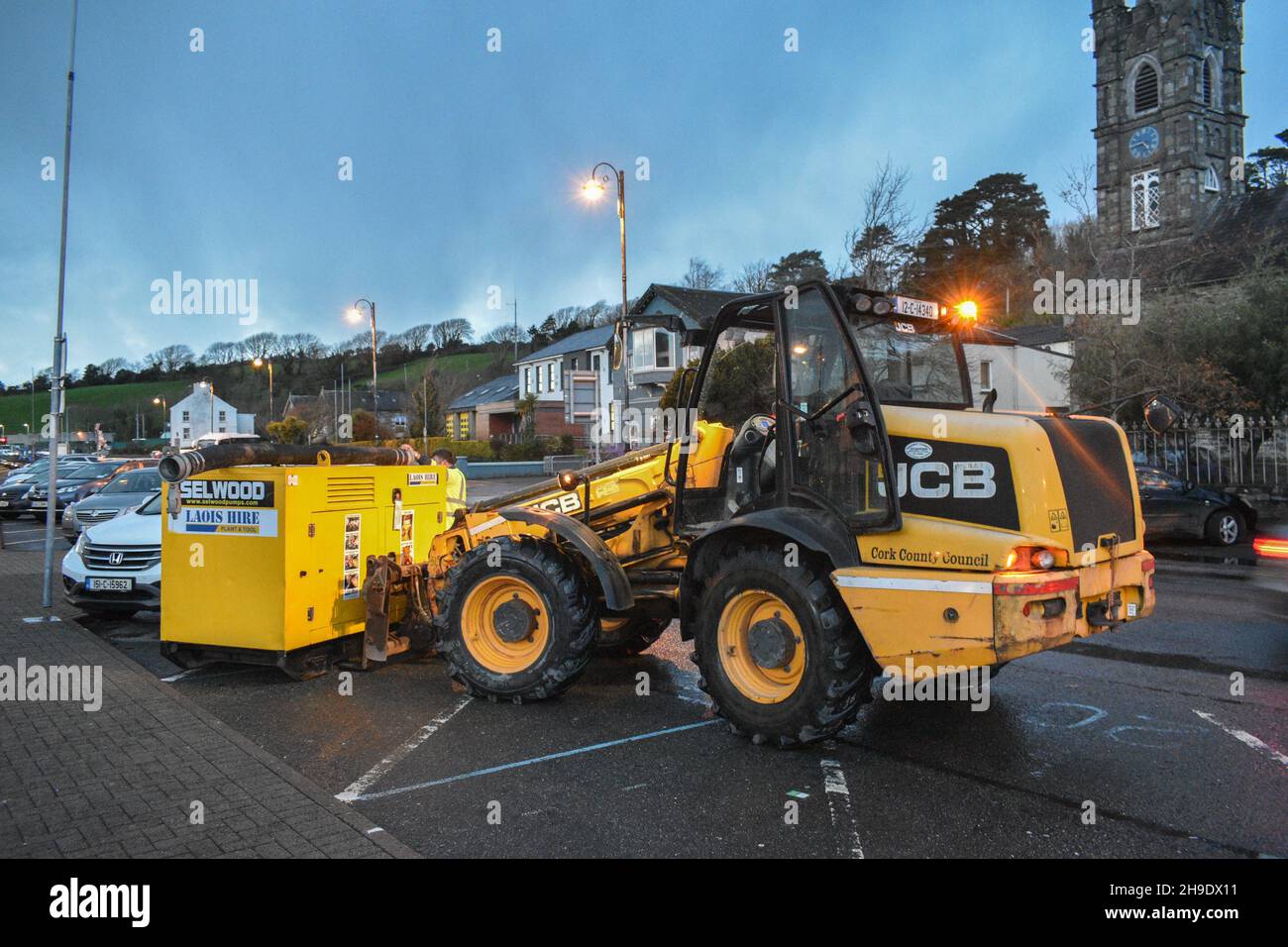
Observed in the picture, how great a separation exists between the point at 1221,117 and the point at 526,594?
68.1 m

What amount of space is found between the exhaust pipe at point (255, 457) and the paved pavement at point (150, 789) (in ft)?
5.67

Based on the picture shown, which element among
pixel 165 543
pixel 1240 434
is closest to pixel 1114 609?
pixel 165 543

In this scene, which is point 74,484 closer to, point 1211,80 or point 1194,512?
point 1194,512

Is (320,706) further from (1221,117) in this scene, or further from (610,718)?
(1221,117)

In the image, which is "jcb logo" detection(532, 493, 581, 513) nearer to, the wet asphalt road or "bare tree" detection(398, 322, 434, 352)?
the wet asphalt road

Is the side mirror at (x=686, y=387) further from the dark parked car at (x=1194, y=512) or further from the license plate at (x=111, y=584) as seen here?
the dark parked car at (x=1194, y=512)

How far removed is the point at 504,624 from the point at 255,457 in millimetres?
2524

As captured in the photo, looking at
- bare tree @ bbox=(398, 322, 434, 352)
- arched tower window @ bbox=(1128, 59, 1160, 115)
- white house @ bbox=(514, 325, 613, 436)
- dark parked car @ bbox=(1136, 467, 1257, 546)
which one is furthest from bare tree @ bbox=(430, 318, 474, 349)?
dark parked car @ bbox=(1136, 467, 1257, 546)

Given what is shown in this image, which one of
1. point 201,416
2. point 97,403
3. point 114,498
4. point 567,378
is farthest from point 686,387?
point 97,403

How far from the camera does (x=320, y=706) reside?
6.75 metres

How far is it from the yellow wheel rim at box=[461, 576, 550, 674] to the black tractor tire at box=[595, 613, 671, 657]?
495 millimetres

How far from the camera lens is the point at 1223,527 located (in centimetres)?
1622

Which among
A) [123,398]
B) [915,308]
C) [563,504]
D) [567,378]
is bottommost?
[563,504]
